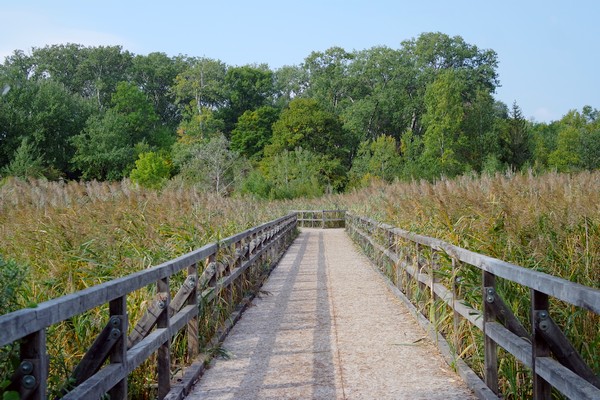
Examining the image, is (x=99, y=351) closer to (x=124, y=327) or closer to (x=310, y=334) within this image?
(x=124, y=327)

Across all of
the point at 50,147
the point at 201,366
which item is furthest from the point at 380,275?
the point at 50,147

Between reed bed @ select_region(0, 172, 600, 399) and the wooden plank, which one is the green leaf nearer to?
the wooden plank

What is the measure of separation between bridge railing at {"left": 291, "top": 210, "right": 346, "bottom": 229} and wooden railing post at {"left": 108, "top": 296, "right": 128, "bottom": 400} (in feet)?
113

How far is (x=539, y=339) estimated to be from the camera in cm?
374

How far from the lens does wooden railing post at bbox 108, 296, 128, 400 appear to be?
3.83m

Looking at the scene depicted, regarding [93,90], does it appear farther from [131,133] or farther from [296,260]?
[296,260]

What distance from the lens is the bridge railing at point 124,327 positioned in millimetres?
2713

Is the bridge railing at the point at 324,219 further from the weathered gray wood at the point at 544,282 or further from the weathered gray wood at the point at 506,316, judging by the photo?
the weathered gray wood at the point at 506,316

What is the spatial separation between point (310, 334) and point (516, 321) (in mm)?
3534

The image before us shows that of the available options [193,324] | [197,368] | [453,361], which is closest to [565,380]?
[453,361]

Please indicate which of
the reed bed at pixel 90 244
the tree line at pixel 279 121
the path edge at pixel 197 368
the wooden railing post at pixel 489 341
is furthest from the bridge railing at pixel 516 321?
the tree line at pixel 279 121

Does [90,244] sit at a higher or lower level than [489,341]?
higher

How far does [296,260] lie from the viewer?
1784 centimetres

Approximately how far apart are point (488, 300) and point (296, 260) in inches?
512
